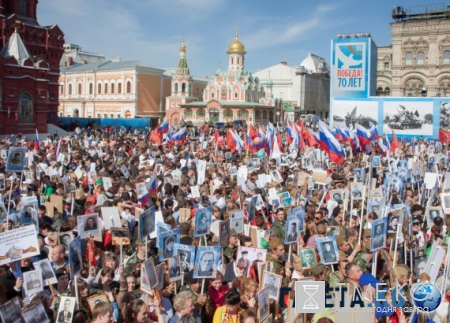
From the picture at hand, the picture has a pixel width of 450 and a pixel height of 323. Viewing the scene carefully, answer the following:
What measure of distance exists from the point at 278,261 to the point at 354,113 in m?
33.4

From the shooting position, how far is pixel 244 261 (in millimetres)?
6078

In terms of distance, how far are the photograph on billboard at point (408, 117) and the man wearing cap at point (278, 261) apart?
3249cm

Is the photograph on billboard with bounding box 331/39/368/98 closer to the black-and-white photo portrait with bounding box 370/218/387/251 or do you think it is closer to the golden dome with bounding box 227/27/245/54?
the golden dome with bounding box 227/27/245/54

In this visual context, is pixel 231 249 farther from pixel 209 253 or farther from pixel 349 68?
pixel 349 68

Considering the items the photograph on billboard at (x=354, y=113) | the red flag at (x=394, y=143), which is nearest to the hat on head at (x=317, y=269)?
the red flag at (x=394, y=143)

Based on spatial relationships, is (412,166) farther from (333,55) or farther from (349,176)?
(333,55)

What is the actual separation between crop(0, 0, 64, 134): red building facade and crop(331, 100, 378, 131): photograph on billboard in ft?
75.5

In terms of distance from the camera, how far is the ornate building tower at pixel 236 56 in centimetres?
6494

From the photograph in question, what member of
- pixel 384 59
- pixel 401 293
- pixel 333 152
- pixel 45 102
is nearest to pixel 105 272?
pixel 401 293

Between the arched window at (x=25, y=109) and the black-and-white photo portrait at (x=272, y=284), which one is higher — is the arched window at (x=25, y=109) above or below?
above

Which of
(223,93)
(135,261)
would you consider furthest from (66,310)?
(223,93)

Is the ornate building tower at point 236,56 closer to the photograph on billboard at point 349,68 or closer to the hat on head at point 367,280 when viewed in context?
the photograph on billboard at point 349,68

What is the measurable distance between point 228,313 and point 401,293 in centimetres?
178

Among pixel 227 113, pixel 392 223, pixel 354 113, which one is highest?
pixel 227 113
